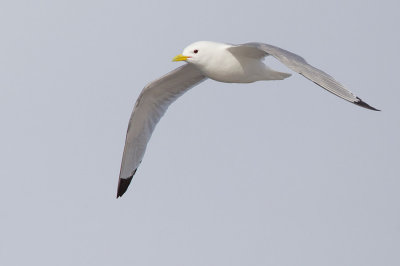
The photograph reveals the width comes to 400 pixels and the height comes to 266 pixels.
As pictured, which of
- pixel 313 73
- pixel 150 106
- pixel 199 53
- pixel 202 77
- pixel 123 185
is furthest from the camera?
pixel 123 185

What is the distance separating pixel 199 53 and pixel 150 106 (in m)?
2.90

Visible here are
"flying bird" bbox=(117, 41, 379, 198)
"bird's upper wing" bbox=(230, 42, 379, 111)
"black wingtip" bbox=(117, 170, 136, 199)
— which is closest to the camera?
"bird's upper wing" bbox=(230, 42, 379, 111)

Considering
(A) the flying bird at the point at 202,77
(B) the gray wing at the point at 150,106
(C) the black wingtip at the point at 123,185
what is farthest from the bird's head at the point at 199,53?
(C) the black wingtip at the point at 123,185

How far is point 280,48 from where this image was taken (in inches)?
422

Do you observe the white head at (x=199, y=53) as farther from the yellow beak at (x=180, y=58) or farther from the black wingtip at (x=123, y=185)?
the black wingtip at (x=123, y=185)

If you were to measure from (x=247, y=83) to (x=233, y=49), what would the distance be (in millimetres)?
672

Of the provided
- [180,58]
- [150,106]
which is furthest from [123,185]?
[180,58]

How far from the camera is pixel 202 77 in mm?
14062

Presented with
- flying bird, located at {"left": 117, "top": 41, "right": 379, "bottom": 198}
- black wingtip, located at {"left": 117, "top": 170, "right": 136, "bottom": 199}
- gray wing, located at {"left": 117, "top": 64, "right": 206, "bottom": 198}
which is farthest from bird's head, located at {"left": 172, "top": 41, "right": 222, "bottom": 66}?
black wingtip, located at {"left": 117, "top": 170, "right": 136, "bottom": 199}

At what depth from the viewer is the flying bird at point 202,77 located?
9.66 meters

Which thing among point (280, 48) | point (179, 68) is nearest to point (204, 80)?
point (179, 68)

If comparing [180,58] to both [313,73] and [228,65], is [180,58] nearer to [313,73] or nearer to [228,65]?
[228,65]

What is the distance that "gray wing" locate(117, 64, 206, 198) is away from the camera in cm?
1388

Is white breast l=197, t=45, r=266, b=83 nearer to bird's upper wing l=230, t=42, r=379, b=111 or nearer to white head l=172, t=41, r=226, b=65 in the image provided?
white head l=172, t=41, r=226, b=65
